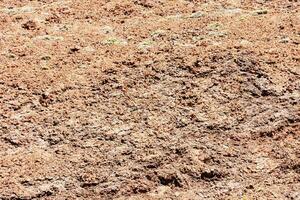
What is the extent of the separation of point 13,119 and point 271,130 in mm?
2894

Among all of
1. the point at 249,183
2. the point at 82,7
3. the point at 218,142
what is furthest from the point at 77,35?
the point at 249,183

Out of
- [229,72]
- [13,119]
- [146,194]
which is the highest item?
[229,72]

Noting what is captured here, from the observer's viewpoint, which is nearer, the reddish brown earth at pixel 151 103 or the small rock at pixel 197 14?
the reddish brown earth at pixel 151 103

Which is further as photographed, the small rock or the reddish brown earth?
the small rock

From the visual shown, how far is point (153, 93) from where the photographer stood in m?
6.20

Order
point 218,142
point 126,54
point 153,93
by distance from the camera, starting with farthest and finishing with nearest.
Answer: point 126,54 → point 153,93 → point 218,142

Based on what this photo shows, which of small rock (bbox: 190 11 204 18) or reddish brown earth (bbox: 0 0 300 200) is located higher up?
small rock (bbox: 190 11 204 18)

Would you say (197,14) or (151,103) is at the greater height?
(197,14)

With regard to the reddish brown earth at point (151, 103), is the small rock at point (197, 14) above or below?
above

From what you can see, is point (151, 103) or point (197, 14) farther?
point (197, 14)

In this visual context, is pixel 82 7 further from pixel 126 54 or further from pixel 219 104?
pixel 219 104

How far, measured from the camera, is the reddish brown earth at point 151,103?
5.46 m

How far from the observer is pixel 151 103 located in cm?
609

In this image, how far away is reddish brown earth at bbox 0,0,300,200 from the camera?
17.9 feet
